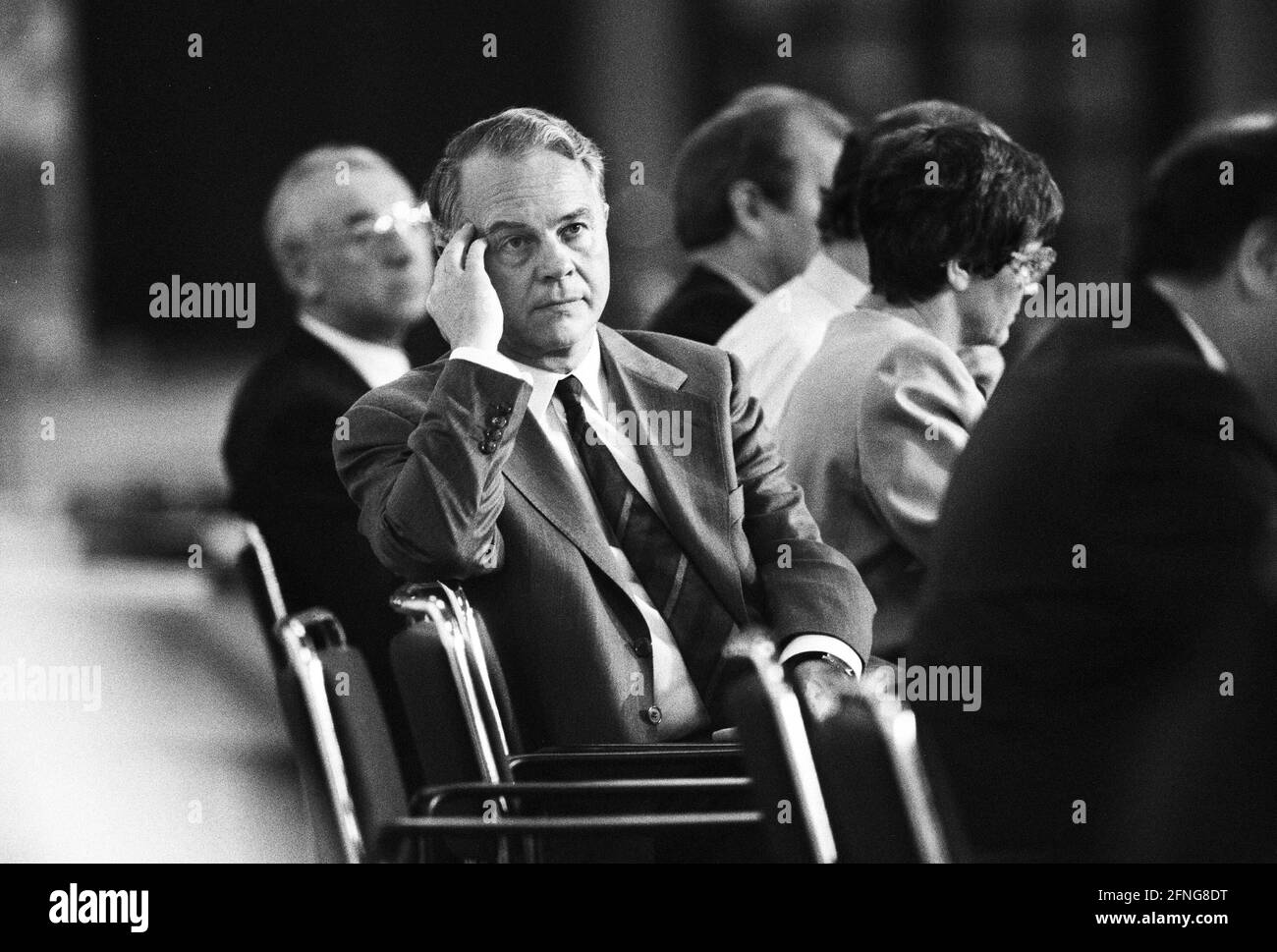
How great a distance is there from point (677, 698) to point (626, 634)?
0.14m

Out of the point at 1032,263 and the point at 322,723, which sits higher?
the point at 1032,263

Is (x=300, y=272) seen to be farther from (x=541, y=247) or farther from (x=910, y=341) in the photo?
(x=910, y=341)

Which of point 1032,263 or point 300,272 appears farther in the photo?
point 300,272

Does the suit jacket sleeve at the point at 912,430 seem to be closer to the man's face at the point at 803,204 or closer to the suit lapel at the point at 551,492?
the man's face at the point at 803,204

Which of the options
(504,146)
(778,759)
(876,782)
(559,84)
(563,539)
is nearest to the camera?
(876,782)

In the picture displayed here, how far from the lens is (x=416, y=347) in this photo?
3.23 metres

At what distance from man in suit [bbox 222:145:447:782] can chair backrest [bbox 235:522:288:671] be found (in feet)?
0.06

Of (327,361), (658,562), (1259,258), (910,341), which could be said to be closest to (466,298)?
(327,361)

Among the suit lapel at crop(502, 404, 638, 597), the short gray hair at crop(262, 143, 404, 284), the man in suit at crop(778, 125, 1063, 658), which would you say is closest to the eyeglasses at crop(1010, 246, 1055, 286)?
the man in suit at crop(778, 125, 1063, 658)

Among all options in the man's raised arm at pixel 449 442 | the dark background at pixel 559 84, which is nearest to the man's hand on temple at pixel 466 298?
the man's raised arm at pixel 449 442

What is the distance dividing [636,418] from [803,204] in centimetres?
56

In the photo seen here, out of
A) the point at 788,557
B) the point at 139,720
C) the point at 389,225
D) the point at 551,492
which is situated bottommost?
the point at 139,720

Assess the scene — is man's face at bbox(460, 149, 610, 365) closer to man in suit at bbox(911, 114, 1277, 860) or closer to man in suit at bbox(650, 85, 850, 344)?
man in suit at bbox(650, 85, 850, 344)

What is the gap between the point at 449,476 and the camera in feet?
9.59
